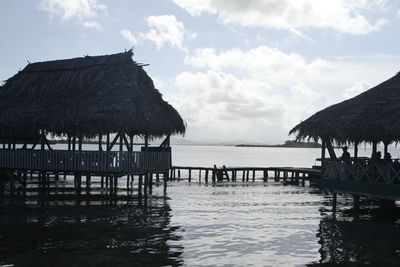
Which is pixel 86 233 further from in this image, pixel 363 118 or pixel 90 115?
pixel 363 118

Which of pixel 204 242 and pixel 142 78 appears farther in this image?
pixel 142 78

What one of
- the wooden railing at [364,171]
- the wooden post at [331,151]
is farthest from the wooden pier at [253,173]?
the wooden railing at [364,171]

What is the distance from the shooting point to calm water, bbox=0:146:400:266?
1134 centimetres

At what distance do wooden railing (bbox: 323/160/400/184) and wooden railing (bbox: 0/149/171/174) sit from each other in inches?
328

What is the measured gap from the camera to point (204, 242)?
1321 centimetres

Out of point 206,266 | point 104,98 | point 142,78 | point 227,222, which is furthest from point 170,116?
point 206,266

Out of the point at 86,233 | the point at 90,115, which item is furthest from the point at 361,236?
the point at 90,115

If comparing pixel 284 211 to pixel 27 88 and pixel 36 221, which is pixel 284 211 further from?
pixel 27 88

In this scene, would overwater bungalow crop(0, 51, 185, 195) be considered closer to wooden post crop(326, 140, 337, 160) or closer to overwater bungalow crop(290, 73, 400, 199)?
overwater bungalow crop(290, 73, 400, 199)

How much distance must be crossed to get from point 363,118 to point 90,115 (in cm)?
1189

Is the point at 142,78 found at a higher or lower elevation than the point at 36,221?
higher

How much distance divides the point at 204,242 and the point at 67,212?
720cm

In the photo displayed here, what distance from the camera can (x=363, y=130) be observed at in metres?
16.8

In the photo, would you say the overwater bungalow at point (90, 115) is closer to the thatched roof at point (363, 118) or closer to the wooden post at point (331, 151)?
the thatched roof at point (363, 118)
